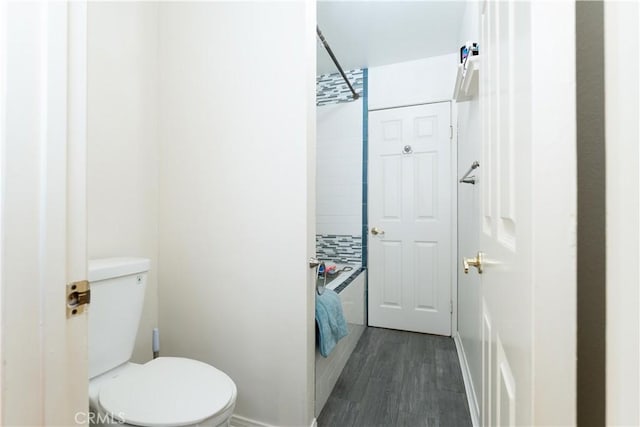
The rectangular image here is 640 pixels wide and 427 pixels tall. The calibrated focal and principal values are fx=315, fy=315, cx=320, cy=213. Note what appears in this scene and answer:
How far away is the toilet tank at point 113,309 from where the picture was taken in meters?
A: 1.22

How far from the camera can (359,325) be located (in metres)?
2.60

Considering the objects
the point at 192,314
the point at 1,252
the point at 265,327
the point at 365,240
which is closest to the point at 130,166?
the point at 192,314

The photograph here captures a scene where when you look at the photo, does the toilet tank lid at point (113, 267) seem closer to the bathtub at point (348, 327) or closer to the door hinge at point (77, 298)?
the door hinge at point (77, 298)

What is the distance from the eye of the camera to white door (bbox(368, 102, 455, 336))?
265 cm

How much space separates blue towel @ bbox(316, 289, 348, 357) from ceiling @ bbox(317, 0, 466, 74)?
1.84 meters

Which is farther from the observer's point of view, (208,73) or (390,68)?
(390,68)

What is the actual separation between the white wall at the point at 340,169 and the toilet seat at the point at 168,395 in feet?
6.29

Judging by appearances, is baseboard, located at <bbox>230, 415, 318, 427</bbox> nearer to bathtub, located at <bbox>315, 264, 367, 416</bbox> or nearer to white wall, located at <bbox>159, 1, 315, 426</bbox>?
white wall, located at <bbox>159, 1, 315, 426</bbox>

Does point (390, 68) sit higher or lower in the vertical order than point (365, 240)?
higher

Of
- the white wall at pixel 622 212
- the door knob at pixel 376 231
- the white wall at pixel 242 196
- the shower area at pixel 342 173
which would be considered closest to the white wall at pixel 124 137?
the white wall at pixel 242 196

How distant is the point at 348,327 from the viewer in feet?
7.17

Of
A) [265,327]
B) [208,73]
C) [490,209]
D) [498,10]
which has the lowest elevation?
[265,327]

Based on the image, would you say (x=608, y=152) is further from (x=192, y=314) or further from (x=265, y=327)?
(x=192, y=314)

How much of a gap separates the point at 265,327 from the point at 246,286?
207mm
